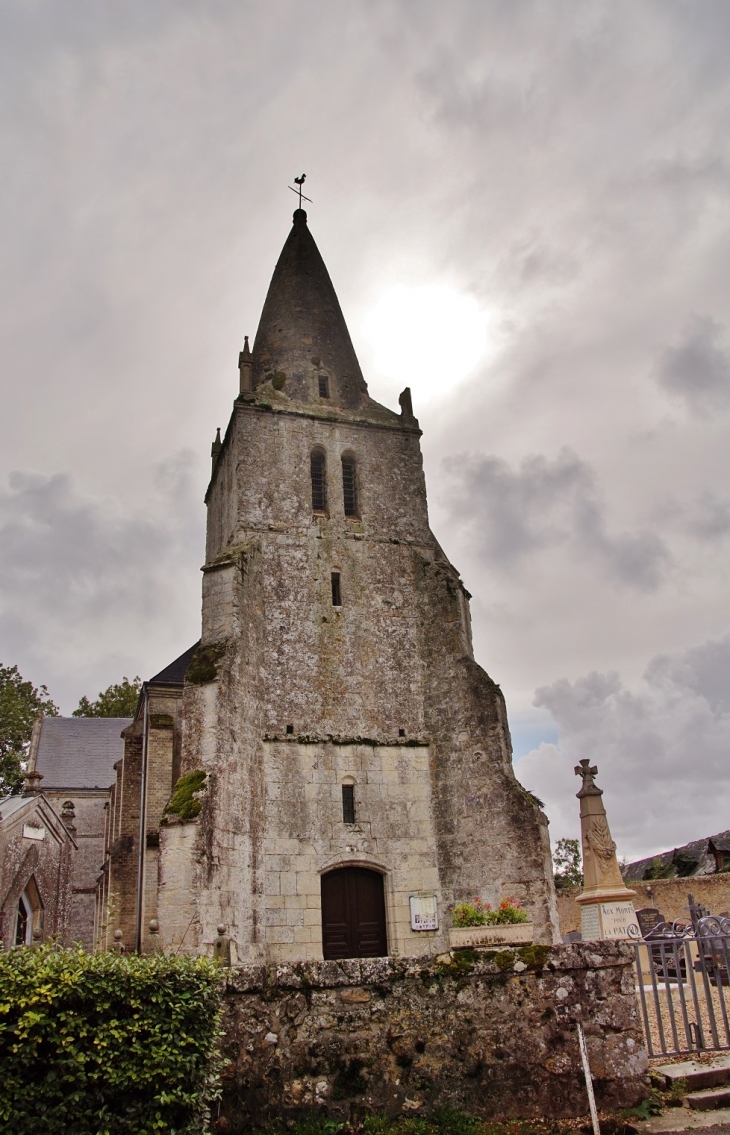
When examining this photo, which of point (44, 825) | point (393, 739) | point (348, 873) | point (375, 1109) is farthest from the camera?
point (44, 825)

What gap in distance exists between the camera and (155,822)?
1864 cm

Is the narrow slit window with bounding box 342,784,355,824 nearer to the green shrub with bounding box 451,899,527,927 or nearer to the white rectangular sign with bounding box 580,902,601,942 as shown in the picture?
the white rectangular sign with bounding box 580,902,601,942

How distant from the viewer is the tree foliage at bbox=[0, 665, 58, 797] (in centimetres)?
3694

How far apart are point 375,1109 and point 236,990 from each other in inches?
52.6

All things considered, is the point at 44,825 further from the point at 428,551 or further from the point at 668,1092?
the point at 668,1092

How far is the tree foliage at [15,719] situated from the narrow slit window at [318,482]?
78.6ft

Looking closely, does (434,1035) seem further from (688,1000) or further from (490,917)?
(688,1000)

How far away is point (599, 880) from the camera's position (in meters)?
14.3

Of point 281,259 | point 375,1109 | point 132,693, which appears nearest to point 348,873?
point 375,1109

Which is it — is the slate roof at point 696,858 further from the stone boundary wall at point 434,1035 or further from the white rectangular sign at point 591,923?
the stone boundary wall at point 434,1035

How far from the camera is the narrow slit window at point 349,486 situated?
19.7 metres

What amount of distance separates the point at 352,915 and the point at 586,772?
17.4 feet

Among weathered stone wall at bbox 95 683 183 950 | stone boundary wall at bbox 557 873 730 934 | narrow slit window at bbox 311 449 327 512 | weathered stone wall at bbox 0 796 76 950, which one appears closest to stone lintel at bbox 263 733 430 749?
weathered stone wall at bbox 95 683 183 950

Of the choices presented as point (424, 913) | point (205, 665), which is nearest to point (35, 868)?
point (205, 665)
